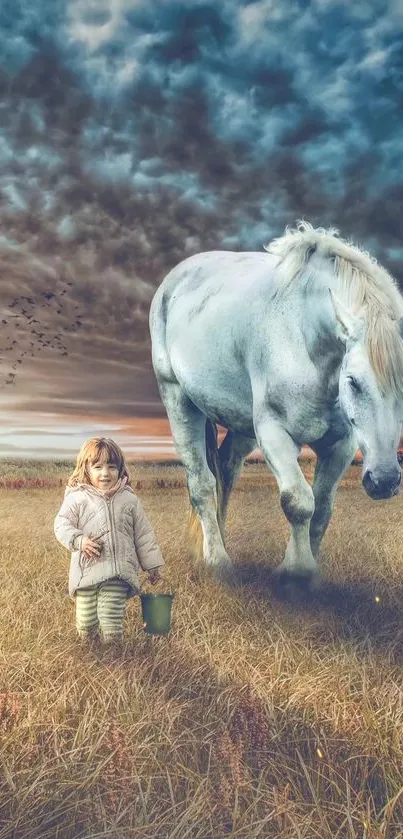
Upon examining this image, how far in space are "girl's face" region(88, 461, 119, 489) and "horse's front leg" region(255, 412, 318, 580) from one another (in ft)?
3.58

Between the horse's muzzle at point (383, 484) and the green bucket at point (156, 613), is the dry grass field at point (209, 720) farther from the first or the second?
the horse's muzzle at point (383, 484)

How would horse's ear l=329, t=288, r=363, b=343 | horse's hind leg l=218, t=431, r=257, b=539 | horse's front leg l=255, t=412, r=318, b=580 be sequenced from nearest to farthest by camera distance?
horse's ear l=329, t=288, r=363, b=343
horse's front leg l=255, t=412, r=318, b=580
horse's hind leg l=218, t=431, r=257, b=539

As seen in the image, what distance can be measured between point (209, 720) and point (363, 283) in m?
2.39

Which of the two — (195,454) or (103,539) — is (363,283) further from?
(195,454)

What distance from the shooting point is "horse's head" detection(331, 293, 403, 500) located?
327 cm

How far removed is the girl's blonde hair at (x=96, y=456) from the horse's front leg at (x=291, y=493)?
1027mm

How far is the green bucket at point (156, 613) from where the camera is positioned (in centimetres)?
324

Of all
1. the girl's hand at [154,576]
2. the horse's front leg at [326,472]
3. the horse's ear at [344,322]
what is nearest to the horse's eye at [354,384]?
the horse's ear at [344,322]

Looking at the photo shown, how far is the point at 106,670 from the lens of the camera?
9.20 feet

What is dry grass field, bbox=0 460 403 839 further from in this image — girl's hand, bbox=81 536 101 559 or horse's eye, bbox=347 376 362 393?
horse's eye, bbox=347 376 362 393

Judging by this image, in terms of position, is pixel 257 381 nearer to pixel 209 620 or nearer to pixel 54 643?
pixel 209 620

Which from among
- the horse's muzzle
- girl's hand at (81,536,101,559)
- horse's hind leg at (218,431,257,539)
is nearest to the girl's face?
girl's hand at (81,536,101,559)

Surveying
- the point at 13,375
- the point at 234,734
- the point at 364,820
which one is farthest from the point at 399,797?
the point at 13,375

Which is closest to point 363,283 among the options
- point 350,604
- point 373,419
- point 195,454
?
point 373,419
